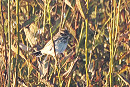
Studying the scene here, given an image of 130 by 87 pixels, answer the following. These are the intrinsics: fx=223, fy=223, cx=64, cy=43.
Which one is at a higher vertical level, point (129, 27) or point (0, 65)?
point (129, 27)

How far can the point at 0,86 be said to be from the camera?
0.89 m

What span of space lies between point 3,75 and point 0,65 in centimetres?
4

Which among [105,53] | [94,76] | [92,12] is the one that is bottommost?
[94,76]

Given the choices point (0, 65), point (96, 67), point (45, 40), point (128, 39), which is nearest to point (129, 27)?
point (128, 39)

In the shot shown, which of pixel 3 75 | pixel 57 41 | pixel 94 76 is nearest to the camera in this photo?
pixel 3 75

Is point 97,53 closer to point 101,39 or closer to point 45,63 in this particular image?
point 101,39

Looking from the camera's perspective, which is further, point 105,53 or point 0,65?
point 105,53

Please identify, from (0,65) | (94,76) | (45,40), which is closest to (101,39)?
(94,76)

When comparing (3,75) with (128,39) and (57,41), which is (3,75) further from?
(128,39)

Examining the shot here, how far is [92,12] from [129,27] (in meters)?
0.30

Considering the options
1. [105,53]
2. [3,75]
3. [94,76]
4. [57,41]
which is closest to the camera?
[3,75]

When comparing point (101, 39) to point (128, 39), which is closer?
point (128, 39)

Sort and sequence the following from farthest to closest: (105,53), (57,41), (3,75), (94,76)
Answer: (105,53)
(94,76)
(57,41)
(3,75)

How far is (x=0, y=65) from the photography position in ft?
2.90
